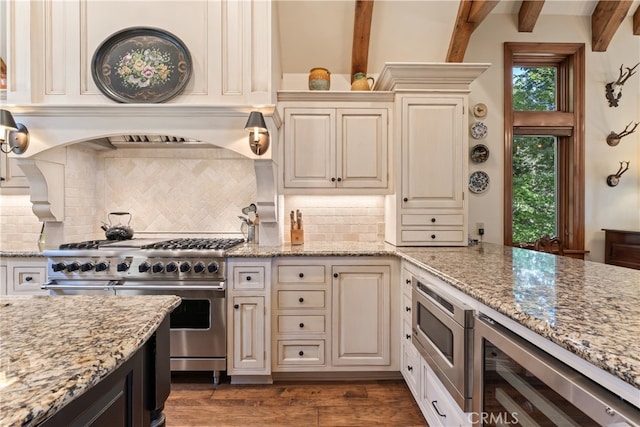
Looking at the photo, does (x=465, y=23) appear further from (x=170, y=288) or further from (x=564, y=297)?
(x=170, y=288)

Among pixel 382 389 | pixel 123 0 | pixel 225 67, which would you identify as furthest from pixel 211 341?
pixel 123 0

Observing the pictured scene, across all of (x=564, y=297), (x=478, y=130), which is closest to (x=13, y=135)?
(x=564, y=297)

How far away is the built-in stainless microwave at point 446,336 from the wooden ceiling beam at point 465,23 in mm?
2224

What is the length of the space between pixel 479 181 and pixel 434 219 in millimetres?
904

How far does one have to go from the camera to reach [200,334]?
7.50 feet

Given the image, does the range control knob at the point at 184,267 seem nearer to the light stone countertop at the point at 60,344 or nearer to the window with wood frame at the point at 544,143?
the light stone countertop at the point at 60,344

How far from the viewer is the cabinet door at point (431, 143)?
250 cm

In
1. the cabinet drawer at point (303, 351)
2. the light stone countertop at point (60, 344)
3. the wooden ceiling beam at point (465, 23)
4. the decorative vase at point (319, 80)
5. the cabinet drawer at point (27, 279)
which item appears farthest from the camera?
the decorative vase at point (319, 80)

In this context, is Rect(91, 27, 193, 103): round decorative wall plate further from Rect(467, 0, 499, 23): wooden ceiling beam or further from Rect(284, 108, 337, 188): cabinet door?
Rect(467, 0, 499, 23): wooden ceiling beam

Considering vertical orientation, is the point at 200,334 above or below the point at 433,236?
below

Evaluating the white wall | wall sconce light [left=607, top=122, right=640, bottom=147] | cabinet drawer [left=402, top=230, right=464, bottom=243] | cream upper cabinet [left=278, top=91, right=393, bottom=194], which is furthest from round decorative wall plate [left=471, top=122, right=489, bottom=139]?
wall sconce light [left=607, top=122, right=640, bottom=147]

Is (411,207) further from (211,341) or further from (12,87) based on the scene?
(12,87)

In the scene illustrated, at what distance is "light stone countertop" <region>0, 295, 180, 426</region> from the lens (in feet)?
1.62

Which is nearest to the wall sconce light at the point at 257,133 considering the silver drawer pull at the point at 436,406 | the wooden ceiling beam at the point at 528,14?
the silver drawer pull at the point at 436,406
